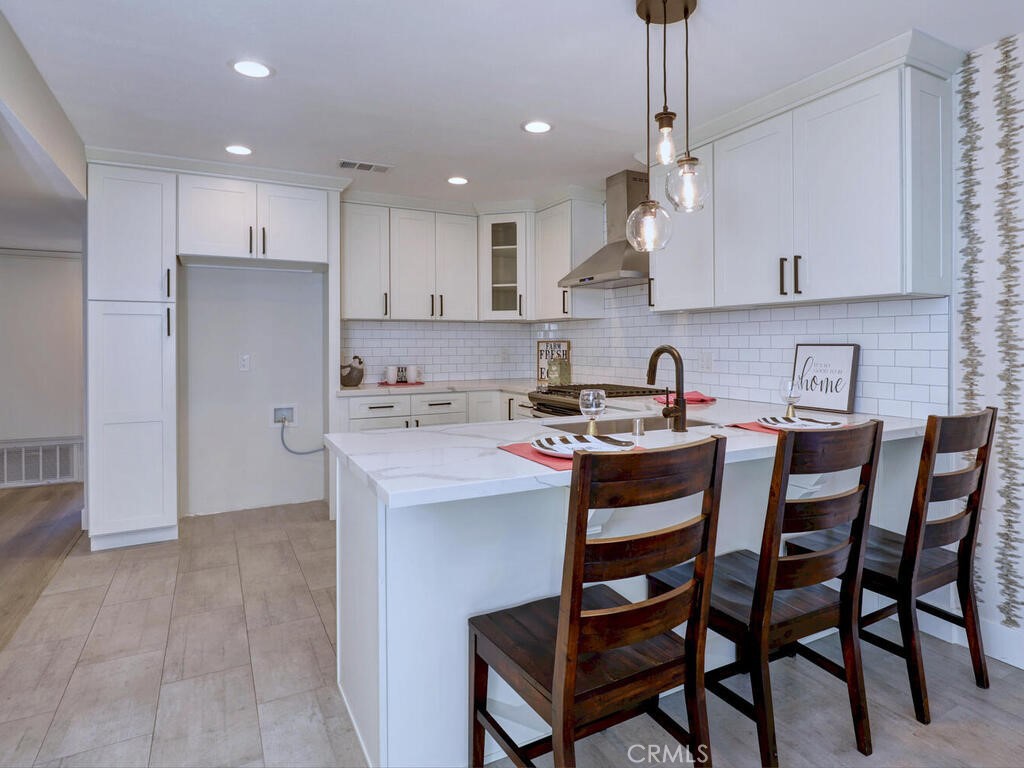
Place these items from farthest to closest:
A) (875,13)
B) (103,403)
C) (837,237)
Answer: (103,403) < (837,237) < (875,13)

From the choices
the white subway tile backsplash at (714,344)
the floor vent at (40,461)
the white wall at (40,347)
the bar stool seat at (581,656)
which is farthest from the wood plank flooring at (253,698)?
the white wall at (40,347)

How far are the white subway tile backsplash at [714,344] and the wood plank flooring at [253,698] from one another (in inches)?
44.1

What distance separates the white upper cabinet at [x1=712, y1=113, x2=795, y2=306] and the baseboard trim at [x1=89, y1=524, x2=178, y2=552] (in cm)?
Result: 356

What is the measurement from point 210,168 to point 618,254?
2.58m

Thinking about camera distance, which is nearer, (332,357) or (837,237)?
(837,237)

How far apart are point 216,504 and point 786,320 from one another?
3985mm

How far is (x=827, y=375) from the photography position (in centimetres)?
279

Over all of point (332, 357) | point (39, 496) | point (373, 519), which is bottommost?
point (39, 496)

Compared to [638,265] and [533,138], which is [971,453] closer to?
[638,265]

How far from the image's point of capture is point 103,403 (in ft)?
11.3

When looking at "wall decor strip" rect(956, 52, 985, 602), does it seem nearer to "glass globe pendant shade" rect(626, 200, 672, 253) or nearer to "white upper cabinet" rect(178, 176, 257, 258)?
"glass globe pendant shade" rect(626, 200, 672, 253)

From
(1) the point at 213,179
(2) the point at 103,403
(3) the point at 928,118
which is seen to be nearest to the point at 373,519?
(3) the point at 928,118

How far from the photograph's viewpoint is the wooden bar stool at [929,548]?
176 centimetres

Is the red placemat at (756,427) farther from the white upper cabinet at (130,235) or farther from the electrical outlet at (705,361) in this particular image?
the white upper cabinet at (130,235)
